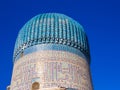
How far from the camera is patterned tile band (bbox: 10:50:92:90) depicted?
6.19 m

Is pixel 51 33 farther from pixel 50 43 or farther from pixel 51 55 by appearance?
pixel 51 55

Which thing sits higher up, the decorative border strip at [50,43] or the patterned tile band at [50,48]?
the decorative border strip at [50,43]

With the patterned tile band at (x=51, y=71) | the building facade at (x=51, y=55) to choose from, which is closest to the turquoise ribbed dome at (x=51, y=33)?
the building facade at (x=51, y=55)

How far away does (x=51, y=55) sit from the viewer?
6.61m

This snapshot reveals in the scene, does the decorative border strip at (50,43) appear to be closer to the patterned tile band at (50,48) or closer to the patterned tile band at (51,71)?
→ the patterned tile band at (50,48)

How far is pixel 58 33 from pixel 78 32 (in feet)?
2.20

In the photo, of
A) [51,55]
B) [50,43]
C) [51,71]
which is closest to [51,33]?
[50,43]

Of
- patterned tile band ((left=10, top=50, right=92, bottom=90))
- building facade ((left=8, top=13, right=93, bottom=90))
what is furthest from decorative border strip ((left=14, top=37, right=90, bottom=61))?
patterned tile band ((left=10, top=50, right=92, bottom=90))

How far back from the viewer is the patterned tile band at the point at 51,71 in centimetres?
619

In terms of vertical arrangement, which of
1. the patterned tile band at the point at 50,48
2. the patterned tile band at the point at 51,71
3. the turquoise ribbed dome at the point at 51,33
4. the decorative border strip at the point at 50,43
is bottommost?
the patterned tile band at the point at 51,71

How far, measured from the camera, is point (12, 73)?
23.4 ft

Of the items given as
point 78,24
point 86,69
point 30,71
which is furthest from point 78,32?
point 30,71

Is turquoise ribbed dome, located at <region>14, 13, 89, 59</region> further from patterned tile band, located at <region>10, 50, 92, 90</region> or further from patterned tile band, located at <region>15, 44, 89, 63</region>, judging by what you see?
patterned tile band, located at <region>10, 50, 92, 90</region>

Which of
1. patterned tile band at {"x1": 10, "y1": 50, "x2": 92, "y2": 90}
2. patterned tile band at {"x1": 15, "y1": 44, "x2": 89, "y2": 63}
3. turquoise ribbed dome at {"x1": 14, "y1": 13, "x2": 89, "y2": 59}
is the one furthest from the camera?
turquoise ribbed dome at {"x1": 14, "y1": 13, "x2": 89, "y2": 59}
